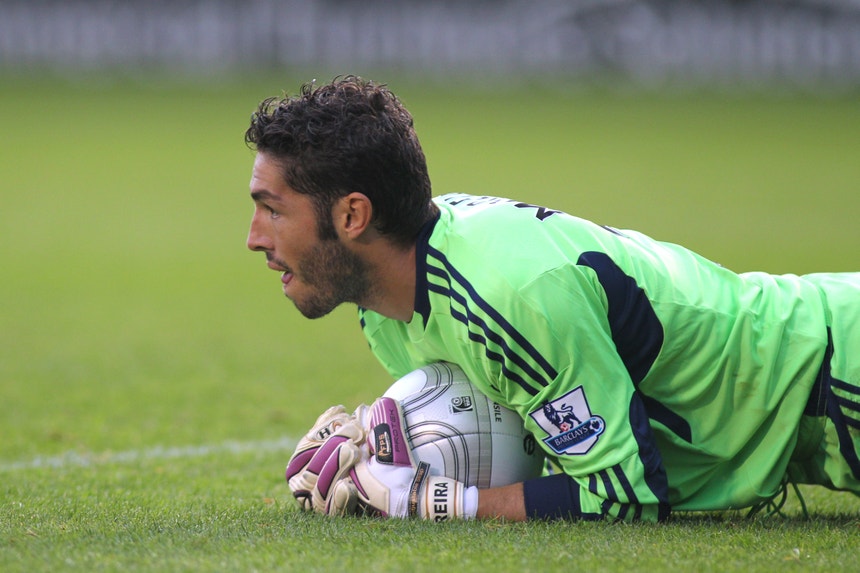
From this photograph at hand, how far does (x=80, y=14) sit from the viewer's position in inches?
1128

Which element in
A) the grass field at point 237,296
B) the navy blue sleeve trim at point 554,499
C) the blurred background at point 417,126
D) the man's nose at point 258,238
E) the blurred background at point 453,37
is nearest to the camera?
the grass field at point 237,296

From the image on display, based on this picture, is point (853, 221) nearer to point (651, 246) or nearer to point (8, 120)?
point (651, 246)

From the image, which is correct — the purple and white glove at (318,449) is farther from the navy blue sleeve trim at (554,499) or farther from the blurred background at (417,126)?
the blurred background at (417,126)

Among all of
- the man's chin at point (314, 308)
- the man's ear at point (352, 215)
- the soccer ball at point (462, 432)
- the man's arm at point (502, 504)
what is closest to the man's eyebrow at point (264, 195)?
the man's ear at point (352, 215)

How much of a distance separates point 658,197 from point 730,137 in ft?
22.1

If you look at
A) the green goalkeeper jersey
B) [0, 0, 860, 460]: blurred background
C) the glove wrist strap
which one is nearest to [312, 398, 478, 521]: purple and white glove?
the glove wrist strap

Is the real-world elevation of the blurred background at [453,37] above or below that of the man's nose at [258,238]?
above

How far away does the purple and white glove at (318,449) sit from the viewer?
13.1 feet

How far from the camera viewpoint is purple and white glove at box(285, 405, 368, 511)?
13.1ft

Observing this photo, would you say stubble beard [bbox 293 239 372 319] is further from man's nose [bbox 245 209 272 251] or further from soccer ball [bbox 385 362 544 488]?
soccer ball [bbox 385 362 544 488]

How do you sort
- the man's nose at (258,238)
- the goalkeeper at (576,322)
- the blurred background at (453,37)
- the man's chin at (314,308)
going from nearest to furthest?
the goalkeeper at (576,322)
the man's nose at (258,238)
the man's chin at (314,308)
the blurred background at (453,37)

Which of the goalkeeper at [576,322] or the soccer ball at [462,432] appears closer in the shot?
the goalkeeper at [576,322]

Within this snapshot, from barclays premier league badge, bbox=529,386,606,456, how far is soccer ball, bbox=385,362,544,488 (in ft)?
1.19

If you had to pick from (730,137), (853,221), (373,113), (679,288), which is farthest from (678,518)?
(730,137)
